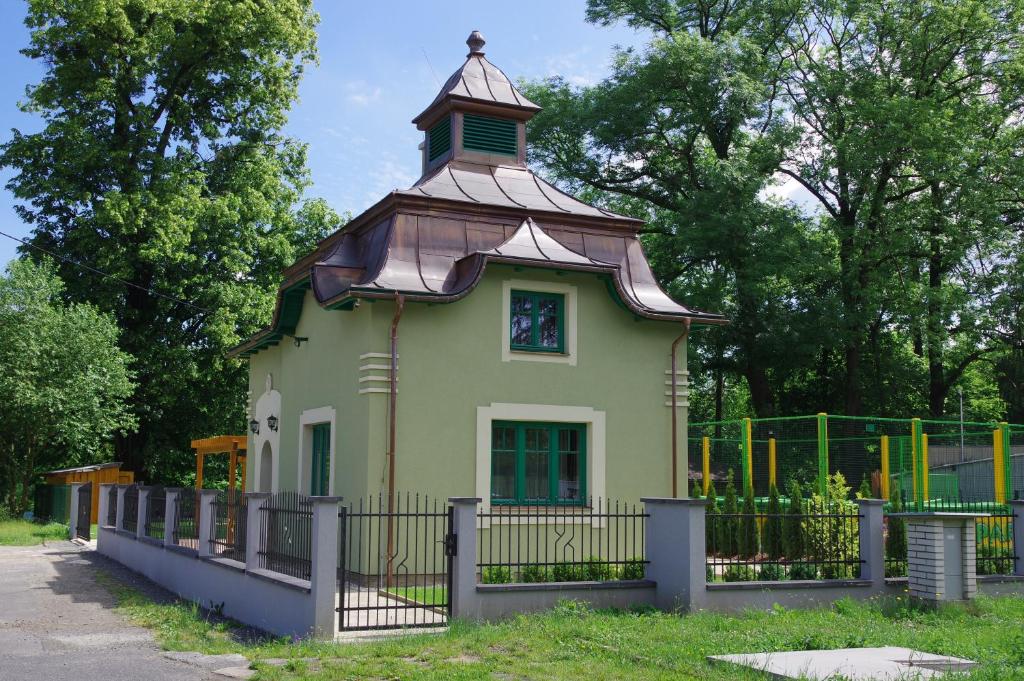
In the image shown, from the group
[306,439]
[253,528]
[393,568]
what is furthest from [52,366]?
[253,528]

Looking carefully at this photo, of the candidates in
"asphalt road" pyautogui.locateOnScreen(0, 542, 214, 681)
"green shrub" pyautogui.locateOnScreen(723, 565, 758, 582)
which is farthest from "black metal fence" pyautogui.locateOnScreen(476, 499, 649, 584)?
"asphalt road" pyautogui.locateOnScreen(0, 542, 214, 681)

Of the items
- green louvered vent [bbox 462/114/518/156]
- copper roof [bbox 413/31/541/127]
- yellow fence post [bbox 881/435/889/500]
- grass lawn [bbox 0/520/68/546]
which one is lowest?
grass lawn [bbox 0/520/68/546]

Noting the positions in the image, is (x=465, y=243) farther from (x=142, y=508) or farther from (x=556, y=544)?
(x=142, y=508)

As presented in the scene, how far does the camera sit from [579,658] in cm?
969

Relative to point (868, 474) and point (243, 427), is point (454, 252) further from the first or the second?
point (243, 427)

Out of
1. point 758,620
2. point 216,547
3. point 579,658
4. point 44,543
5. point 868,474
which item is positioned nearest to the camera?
point 579,658

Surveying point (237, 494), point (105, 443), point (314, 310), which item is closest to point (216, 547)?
point (237, 494)

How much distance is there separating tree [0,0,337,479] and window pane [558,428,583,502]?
56.7 feet

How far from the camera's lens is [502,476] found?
639 inches

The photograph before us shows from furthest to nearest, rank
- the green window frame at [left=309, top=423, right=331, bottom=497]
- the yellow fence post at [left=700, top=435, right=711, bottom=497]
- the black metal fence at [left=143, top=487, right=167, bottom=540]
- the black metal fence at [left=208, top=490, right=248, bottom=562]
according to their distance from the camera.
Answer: the yellow fence post at [left=700, top=435, right=711, bottom=497], the black metal fence at [left=143, top=487, right=167, bottom=540], the green window frame at [left=309, top=423, right=331, bottom=497], the black metal fence at [left=208, top=490, right=248, bottom=562]

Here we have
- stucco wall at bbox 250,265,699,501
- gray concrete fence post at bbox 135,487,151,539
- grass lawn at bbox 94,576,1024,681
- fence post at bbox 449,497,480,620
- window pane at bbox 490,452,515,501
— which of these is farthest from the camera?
gray concrete fence post at bbox 135,487,151,539

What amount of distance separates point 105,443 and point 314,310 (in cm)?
1972

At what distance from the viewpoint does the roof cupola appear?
19484mm

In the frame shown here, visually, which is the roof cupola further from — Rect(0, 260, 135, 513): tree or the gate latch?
Rect(0, 260, 135, 513): tree
